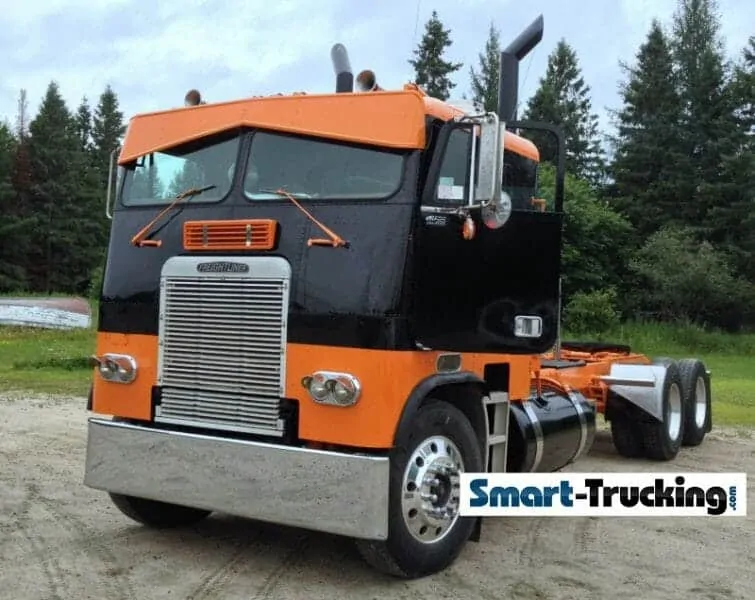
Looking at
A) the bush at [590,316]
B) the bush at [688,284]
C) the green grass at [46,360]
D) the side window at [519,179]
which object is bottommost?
the green grass at [46,360]

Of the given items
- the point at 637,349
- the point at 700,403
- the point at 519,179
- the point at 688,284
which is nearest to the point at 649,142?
the point at 688,284

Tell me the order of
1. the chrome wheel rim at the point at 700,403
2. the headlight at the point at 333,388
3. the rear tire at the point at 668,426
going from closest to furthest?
1. the headlight at the point at 333,388
2. the rear tire at the point at 668,426
3. the chrome wheel rim at the point at 700,403

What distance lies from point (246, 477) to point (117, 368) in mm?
1332

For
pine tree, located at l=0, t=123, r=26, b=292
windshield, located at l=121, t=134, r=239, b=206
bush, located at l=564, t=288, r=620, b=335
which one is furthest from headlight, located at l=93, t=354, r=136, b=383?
pine tree, located at l=0, t=123, r=26, b=292

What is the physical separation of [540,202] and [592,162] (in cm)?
4937

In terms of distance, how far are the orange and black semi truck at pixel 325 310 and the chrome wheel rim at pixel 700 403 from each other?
15.7 ft

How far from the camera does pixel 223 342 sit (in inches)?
216

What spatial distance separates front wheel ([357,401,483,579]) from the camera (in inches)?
201

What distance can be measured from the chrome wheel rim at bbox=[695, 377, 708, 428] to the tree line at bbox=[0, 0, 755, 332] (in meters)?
23.3

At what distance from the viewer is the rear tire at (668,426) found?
9359 millimetres

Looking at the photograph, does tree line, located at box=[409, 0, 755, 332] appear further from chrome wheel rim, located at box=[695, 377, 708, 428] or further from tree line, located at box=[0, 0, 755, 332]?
chrome wheel rim, located at box=[695, 377, 708, 428]

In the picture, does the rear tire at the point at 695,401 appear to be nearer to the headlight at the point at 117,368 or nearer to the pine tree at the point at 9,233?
the headlight at the point at 117,368

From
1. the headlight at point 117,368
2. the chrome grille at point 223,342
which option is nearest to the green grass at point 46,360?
the headlight at point 117,368

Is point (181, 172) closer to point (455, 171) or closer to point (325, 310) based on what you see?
point (325, 310)
